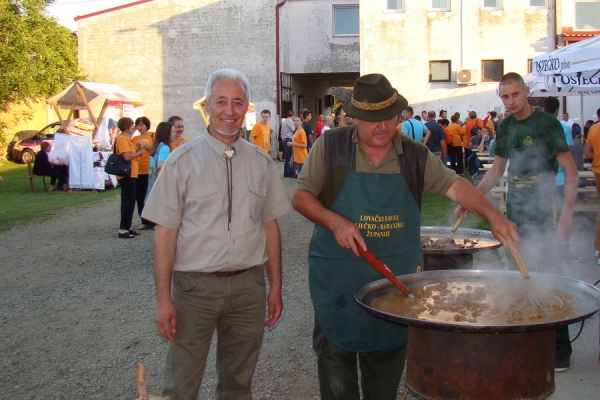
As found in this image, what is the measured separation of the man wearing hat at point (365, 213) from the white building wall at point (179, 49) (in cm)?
2387

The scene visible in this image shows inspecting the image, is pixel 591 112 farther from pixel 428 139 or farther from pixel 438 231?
pixel 438 231

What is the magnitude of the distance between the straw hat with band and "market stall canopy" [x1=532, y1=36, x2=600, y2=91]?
480cm

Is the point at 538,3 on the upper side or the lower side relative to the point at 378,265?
upper

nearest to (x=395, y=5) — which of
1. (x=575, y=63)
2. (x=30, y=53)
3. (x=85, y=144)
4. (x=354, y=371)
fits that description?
(x=85, y=144)

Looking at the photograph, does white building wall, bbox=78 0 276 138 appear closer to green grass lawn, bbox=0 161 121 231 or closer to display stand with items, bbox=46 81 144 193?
display stand with items, bbox=46 81 144 193

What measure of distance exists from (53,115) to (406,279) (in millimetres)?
27750

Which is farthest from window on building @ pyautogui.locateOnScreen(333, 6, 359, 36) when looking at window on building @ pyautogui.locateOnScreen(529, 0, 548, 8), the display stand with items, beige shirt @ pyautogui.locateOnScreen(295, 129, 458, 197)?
beige shirt @ pyautogui.locateOnScreen(295, 129, 458, 197)

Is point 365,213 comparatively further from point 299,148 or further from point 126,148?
point 299,148

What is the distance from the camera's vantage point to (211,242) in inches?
113

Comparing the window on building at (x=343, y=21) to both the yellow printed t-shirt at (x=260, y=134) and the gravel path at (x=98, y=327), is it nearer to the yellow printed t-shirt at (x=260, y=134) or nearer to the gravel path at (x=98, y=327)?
the yellow printed t-shirt at (x=260, y=134)

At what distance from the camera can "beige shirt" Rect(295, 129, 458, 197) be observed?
125 inches

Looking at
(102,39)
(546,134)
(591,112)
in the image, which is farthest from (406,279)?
(102,39)

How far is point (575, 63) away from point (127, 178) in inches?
239

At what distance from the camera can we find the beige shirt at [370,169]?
125 inches
